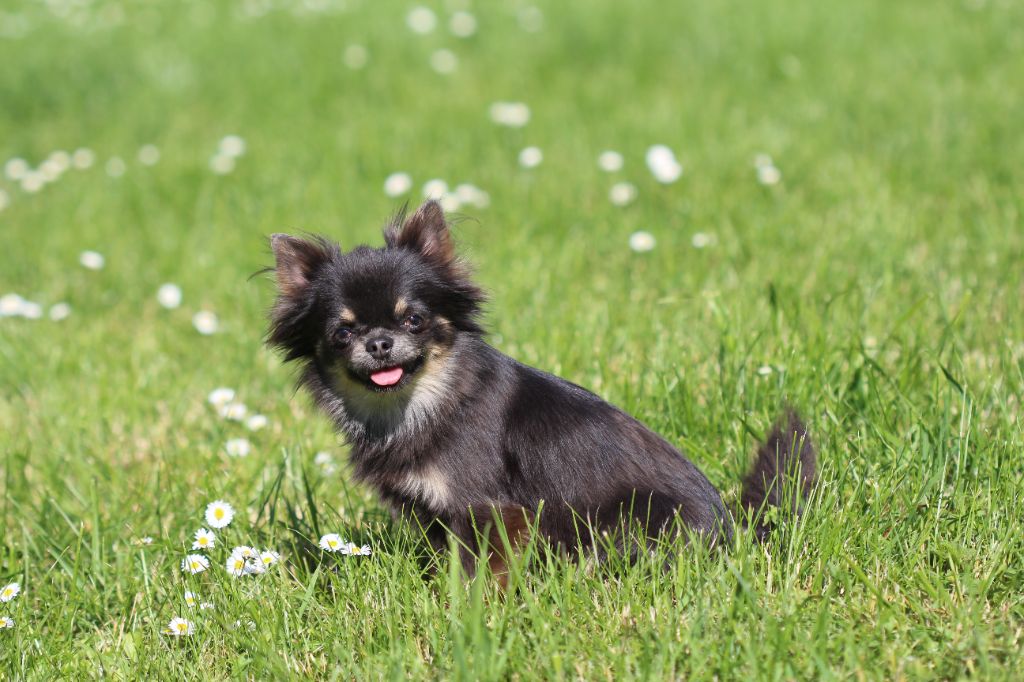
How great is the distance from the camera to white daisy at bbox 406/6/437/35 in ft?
30.7

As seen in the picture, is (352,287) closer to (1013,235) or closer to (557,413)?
(557,413)

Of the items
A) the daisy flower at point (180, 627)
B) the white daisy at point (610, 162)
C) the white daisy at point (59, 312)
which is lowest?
the white daisy at point (59, 312)

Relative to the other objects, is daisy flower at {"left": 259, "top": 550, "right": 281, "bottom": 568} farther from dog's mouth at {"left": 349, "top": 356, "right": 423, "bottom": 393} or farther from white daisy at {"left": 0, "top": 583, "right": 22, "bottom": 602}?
white daisy at {"left": 0, "top": 583, "right": 22, "bottom": 602}

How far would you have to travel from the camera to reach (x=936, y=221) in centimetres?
539

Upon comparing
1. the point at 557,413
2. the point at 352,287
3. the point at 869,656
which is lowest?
the point at 869,656

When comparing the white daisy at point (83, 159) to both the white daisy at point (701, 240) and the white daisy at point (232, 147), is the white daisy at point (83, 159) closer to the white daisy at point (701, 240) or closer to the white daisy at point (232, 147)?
the white daisy at point (232, 147)

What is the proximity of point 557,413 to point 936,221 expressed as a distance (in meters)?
3.21

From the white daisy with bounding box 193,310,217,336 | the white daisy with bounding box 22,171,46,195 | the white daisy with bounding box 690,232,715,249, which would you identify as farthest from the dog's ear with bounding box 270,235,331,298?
the white daisy with bounding box 22,171,46,195

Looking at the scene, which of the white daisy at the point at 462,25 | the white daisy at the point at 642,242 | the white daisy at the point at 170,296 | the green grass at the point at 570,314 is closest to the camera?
the green grass at the point at 570,314

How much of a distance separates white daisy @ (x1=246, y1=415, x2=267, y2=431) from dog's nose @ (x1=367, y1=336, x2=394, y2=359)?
137 centimetres

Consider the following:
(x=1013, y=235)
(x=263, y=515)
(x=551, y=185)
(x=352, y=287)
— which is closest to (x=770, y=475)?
(x=352, y=287)

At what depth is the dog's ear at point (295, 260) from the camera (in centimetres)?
321

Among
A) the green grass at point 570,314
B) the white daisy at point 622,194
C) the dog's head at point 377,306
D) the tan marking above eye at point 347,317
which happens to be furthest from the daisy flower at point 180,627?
the white daisy at point 622,194

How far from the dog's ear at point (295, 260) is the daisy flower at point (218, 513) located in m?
0.69
